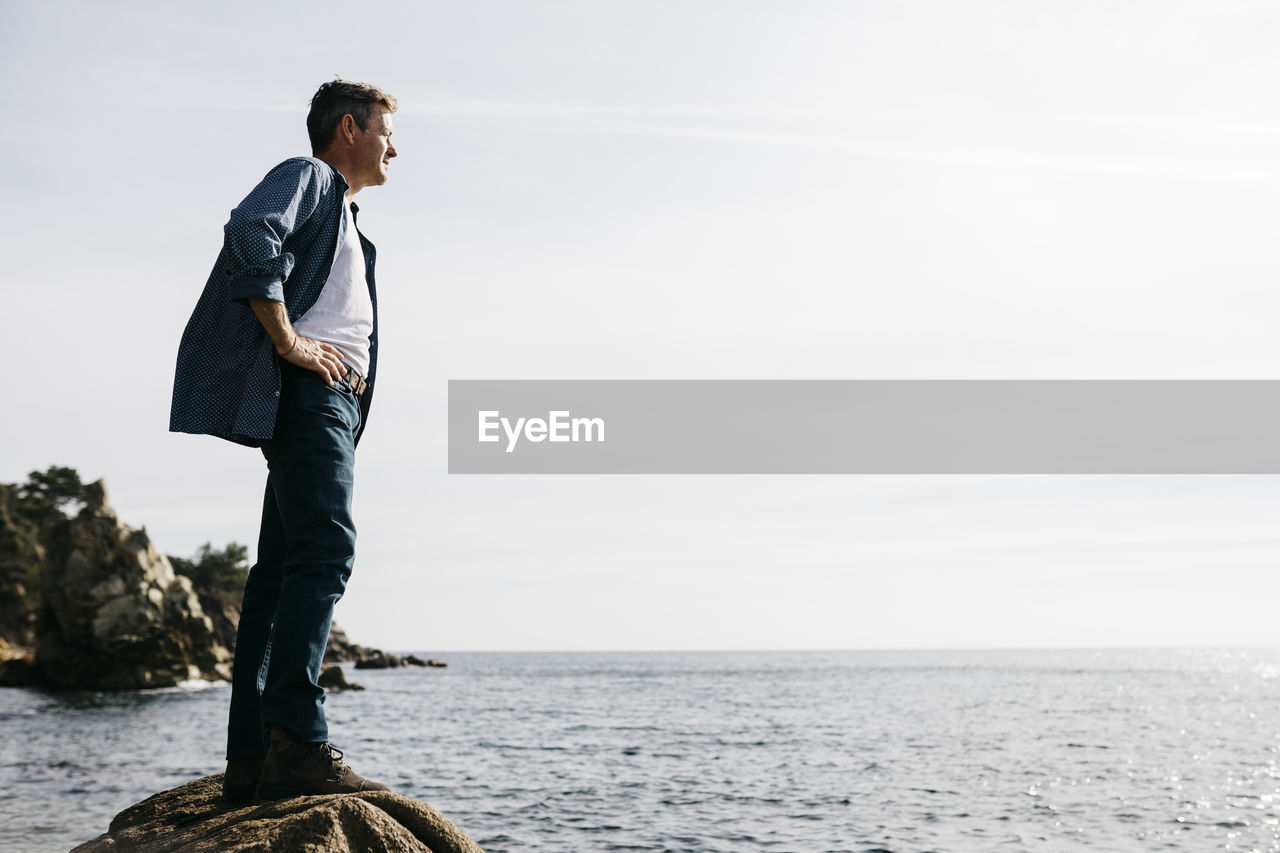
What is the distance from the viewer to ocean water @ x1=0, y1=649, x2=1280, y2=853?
1655 cm

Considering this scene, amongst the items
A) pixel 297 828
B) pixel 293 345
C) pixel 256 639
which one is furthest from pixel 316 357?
pixel 297 828

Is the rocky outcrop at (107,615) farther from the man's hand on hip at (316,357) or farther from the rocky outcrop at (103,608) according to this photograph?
the man's hand on hip at (316,357)

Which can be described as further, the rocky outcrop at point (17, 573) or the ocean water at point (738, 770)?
the rocky outcrop at point (17, 573)

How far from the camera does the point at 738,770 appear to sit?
24547mm

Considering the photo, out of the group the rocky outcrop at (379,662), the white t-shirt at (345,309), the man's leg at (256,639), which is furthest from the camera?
the rocky outcrop at (379,662)

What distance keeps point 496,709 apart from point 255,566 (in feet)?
156

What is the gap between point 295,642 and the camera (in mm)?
3537

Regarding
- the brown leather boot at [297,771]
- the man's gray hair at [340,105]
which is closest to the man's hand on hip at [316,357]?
the man's gray hair at [340,105]

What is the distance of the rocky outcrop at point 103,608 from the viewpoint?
51.0 meters

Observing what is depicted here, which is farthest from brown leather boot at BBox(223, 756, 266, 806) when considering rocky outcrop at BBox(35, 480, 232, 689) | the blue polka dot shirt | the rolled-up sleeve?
rocky outcrop at BBox(35, 480, 232, 689)

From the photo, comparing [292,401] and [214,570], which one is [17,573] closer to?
[214,570]

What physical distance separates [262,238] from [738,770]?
918 inches

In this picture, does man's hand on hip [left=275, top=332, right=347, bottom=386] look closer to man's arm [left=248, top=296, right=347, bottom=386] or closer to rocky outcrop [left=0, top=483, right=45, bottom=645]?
man's arm [left=248, top=296, right=347, bottom=386]

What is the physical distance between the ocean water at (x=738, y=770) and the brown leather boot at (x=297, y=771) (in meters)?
11.8
